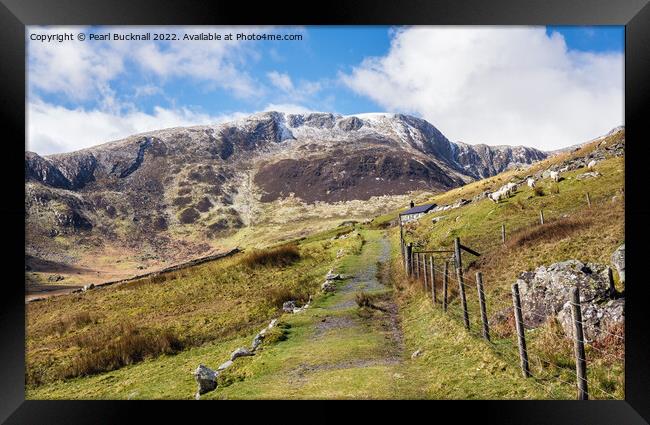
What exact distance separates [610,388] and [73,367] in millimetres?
13621

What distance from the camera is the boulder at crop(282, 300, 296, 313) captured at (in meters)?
14.6

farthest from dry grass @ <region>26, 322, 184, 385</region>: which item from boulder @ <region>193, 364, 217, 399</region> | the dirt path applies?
boulder @ <region>193, 364, 217, 399</region>

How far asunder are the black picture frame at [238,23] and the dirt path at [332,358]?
0.48 m

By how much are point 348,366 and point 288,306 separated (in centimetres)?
621

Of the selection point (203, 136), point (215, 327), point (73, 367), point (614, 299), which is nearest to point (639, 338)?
point (614, 299)

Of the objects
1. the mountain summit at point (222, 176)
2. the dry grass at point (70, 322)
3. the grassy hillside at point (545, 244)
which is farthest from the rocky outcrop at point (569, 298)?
the mountain summit at point (222, 176)

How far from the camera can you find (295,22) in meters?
8.11

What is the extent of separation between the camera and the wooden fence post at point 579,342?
5.79 meters

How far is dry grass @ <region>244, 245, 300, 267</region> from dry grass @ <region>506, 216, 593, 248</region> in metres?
13.6

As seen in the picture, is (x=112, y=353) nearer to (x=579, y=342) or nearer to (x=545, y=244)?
(x=579, y=342)

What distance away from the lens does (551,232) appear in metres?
14.1

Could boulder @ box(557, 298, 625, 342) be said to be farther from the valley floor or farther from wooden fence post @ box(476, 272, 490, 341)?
wooden fence post @ box(476, 272, 490, 341)

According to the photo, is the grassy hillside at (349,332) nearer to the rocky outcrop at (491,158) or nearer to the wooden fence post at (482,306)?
the wooden fence post at (482,306)

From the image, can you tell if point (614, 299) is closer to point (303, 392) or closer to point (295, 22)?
point (303, 392)
